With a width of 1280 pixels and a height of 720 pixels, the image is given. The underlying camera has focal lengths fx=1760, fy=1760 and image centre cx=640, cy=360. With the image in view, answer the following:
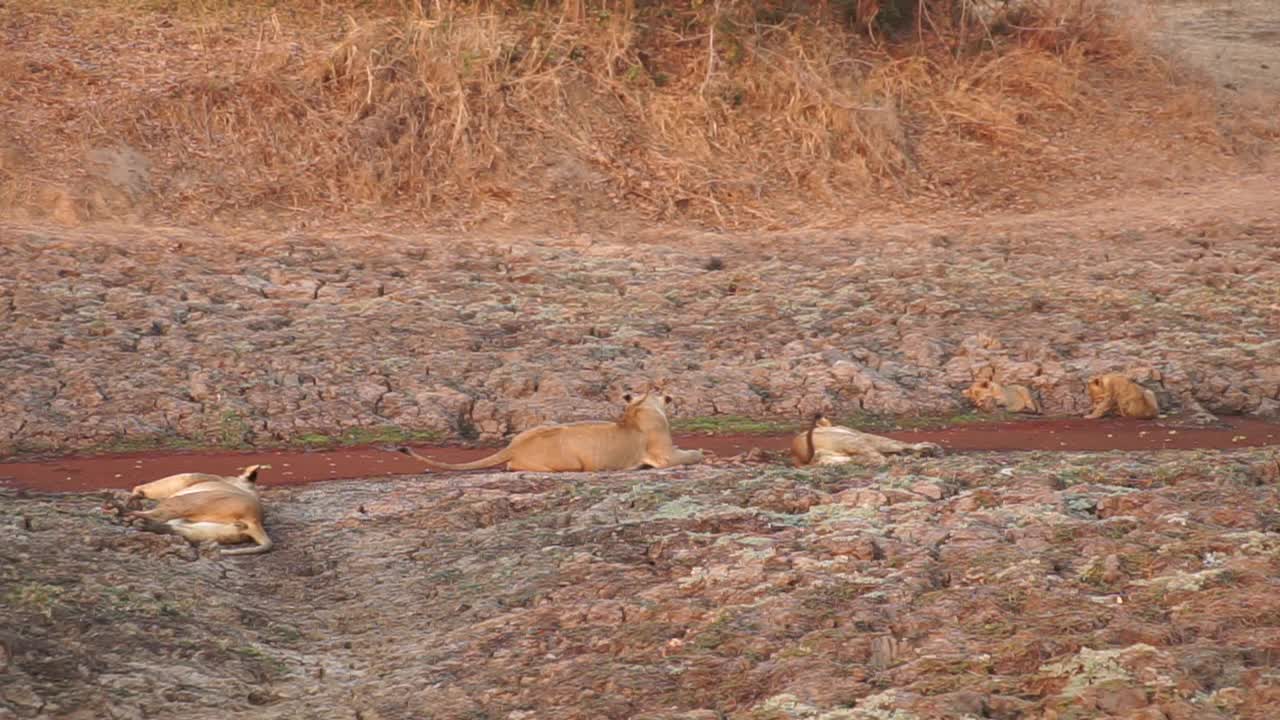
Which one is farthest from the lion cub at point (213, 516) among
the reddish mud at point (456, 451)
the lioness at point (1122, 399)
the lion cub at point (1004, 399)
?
the lioness at point (1122, 399)

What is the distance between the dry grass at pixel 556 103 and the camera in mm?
13680

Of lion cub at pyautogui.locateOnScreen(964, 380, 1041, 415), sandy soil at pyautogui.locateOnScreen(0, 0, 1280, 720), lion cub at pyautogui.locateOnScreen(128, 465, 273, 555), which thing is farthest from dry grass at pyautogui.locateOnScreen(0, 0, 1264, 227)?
lion cub at pyautogui.locateOnScreen(128, 465, 273, 555)

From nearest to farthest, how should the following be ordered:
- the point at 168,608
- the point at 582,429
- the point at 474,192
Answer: the point at 168,608
the point at 582,429
the point at 474,192

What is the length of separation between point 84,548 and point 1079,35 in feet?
41.9

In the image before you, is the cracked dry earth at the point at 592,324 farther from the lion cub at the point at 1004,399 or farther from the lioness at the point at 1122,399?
the lioness at the point at 1122,399

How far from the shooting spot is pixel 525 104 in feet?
48.5

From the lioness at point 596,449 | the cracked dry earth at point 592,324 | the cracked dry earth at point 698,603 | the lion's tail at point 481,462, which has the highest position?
the cracked dry earth at point 698,603

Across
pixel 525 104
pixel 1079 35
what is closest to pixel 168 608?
pixel 525 104

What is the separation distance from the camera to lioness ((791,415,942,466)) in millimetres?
8250

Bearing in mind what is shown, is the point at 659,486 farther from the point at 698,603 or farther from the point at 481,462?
the point at 698,603

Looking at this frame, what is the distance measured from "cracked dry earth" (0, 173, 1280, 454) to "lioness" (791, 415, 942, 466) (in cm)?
162

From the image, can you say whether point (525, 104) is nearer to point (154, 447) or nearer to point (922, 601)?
point (154, 447)

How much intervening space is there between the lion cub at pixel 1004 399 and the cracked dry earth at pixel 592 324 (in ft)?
0.51

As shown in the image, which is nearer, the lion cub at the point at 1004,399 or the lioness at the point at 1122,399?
the lioness at the point at 1122,399
